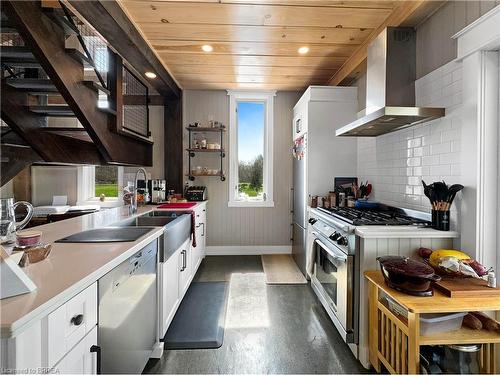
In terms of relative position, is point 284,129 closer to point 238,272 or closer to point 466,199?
point 238,272

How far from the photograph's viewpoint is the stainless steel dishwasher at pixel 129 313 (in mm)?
1143

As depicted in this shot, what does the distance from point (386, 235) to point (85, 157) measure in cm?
247

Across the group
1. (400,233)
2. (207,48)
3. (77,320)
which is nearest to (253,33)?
(207,48)

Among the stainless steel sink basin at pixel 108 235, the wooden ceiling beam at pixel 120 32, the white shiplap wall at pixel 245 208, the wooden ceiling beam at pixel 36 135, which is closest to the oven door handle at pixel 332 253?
the stainless steel sink basin at pixel 108 235

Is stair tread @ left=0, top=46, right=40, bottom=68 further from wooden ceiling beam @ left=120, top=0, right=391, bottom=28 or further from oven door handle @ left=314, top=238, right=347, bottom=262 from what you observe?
oven door handle @ left=314, top=238, right=347, bottom=262

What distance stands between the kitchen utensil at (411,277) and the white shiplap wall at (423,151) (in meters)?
0.68

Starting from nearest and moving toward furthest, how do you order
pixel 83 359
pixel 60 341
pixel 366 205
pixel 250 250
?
pixel 60 341 → pixel 83 359 → pixel 366 205 → pixel 250 250

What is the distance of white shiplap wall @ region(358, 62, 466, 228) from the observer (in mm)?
1820

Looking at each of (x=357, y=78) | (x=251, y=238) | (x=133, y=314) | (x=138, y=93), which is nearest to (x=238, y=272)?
(x=251, y=238)

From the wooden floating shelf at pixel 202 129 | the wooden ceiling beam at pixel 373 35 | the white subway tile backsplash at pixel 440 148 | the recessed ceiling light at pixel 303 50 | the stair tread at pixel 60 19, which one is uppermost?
the recessed ceiling light at pixel 303 50

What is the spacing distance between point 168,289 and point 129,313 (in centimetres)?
70

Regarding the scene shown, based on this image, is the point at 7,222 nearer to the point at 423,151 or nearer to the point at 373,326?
the point at 373,326

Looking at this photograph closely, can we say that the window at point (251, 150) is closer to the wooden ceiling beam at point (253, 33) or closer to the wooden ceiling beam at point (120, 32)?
the wooden ceiling beam at point (120, 32)

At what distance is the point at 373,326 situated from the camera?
169cm
